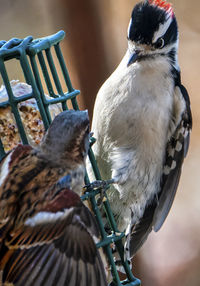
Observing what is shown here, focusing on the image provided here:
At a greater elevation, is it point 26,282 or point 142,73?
point 142,73

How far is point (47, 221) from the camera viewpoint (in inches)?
99.1

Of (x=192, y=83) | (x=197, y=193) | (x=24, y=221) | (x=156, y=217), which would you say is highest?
(x=24, y=221)

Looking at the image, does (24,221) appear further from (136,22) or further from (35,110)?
(136,22)

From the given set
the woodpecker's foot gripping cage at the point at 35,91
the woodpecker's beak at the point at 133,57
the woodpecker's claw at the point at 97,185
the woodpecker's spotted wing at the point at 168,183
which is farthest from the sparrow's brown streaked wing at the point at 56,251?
the woodpecker's beak at the point at 133,57

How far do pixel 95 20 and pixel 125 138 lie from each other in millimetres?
1376

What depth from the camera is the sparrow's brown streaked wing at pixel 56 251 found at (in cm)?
Answer: 248

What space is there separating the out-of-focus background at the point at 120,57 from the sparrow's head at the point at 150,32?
920 millimetres

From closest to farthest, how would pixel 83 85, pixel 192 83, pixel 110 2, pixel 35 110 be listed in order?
pixel 35 110 → pixel 83 85 → pixel 110 2 → pixel 192 83

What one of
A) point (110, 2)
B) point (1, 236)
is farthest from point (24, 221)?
point (110, 2)

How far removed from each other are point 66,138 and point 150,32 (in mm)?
1308

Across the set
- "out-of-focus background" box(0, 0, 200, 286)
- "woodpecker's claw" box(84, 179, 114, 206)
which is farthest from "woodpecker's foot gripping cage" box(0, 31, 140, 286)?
"out-of-focus background" box(0, 0, 200, 286)

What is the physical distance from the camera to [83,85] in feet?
15.5

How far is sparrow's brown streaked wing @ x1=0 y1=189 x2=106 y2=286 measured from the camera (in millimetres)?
2477

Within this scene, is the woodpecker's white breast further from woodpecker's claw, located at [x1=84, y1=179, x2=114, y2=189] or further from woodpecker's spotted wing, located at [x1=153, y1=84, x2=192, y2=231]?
woodpecker's claw, located at [x1=84, y1=179, x2=114, y2=189]
